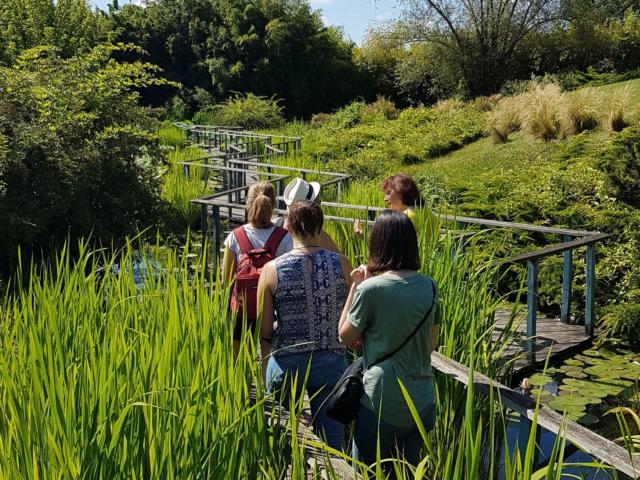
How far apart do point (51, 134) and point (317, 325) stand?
18.8 feet

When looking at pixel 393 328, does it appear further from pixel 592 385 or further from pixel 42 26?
pixel 42 26

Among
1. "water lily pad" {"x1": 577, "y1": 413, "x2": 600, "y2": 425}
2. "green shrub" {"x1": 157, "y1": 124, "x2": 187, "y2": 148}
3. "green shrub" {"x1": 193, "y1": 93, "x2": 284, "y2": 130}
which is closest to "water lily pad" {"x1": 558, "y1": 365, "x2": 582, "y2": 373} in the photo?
"water lily pad" {"x1": 577, "y1": 413, "x2": 600, "y2": 425}

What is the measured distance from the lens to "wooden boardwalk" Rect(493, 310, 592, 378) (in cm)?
508

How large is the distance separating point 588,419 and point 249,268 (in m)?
2.66

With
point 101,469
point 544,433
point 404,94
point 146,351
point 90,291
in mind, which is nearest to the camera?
point 101,469

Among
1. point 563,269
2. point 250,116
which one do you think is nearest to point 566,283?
point 563,269

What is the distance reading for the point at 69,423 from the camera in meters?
2.00

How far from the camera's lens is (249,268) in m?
3.53

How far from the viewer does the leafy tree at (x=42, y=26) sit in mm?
13453

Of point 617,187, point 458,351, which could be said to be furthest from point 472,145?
point 458,351

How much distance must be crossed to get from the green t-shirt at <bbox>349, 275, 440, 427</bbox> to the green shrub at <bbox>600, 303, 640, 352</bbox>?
12.4ft

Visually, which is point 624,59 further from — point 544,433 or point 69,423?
point 69,423

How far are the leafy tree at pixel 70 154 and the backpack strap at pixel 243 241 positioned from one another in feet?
14.6

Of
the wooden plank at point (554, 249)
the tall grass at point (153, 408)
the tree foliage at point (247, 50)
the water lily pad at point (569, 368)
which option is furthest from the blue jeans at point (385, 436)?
the tree foliage at point (247, 50)
